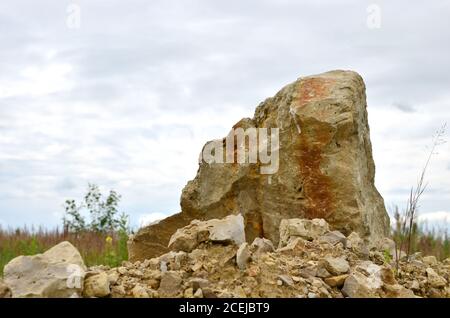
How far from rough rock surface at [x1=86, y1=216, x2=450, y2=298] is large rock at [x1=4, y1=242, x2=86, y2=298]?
0.34 meters

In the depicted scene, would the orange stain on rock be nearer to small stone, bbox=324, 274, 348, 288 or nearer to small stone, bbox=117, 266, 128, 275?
small stone, bbox=324, 274, 348, 288

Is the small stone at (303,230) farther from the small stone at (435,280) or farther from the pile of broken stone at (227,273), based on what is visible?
the small stone at (435,280)

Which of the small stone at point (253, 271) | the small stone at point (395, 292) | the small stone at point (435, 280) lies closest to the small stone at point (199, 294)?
the small stone at point (253, 271)

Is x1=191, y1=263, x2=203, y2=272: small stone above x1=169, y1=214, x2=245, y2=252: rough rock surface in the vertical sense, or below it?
below

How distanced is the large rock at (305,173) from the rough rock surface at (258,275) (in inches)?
62.9

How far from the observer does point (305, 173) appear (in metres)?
8.23

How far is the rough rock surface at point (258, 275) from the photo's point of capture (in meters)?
5.56

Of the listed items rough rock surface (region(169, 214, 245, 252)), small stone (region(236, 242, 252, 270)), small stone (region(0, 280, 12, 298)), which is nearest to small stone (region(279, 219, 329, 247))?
rough rock surface (region(169, 214, 245, 252))

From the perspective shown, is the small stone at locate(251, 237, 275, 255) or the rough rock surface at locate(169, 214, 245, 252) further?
the small stone at locate(251, 237, 275, 255)

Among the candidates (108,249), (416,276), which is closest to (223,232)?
(416,276)

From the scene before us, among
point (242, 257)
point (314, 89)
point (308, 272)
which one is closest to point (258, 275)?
point (242, 257)

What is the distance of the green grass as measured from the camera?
12023 millimetres

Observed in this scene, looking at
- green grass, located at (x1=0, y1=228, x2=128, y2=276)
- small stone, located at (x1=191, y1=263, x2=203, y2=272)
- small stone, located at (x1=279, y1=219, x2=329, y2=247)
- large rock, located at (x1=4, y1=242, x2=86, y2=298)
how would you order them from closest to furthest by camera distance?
large rock, located at (x1=4, y1=242, x2=86, y2=298) → small stone, located at (x1=191, y1=263, x2=203, y2=272) → small stone, located at (x1=279, y1=219, x2=329, y2=247) → green grass, located at (x1=0, y1=228, x2=128, y2=276)

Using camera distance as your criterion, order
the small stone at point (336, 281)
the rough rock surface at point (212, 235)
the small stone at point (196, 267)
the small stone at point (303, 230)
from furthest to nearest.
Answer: the small stone at point (303, 230) → the rough rock surface at point (212, 235) → the small stone at point (336, 281) → the small stone at point (196, 267)
